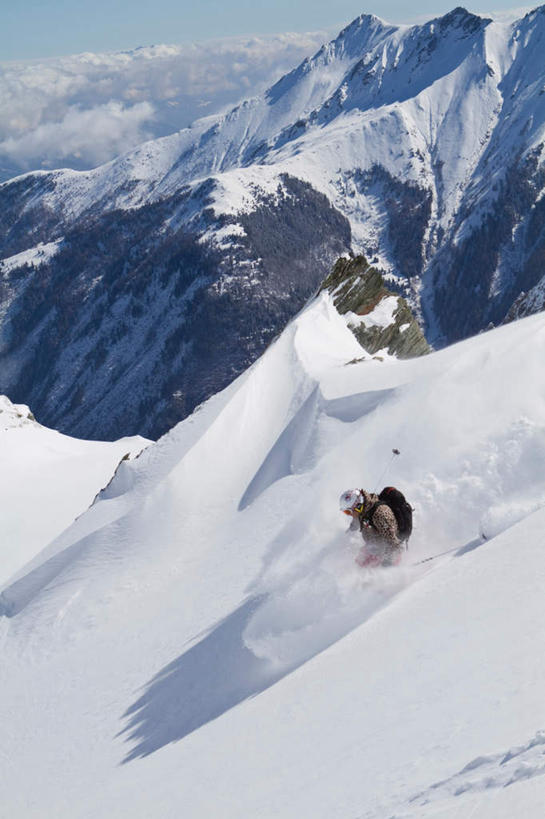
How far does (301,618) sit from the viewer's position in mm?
16422

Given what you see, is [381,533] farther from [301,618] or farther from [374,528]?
[301,618]

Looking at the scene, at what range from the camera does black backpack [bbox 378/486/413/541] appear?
650 inches

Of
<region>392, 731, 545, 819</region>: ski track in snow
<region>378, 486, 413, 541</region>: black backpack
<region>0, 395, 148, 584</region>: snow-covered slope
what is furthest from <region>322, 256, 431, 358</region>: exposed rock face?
<region>392, 731, 545, 819</region>: ski track in snow

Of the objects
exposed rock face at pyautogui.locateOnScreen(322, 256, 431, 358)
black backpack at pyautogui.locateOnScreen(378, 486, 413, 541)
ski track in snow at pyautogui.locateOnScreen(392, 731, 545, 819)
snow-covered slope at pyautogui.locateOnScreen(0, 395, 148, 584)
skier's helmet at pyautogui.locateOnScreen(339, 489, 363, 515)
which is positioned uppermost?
ski track in snow at pyautogui.locateOnScreen(392, 731, 545, 819)

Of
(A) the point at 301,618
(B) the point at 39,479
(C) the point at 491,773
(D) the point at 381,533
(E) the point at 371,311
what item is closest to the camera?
(C) the point at 491,773

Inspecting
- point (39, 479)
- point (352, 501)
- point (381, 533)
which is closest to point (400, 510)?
point (381, 533)

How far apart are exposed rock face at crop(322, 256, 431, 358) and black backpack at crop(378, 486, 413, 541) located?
3446cm

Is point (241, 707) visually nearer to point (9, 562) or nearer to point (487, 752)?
point (487, 752)

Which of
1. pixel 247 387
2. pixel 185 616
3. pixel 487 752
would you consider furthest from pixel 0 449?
pixel 487 752

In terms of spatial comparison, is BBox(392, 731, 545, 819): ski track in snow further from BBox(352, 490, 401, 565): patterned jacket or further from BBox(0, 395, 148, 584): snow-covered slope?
BBox(0, 395, 148, 584): snow-covered slope

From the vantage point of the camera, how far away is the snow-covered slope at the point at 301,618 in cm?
882

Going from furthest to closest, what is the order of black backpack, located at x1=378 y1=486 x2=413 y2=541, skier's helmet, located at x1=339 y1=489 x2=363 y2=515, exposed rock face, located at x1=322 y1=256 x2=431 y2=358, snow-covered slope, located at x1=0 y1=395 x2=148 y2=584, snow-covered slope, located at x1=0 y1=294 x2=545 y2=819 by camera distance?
1. exposed rock face, located at x1=322 y1=256 x2=431 y2=358
2. snow-covered slope, located at x1=0 y1=395 x2=148 y2=584
3. skier's helmet, located at x1=339 y1=489 x2=363 y2=515
4. black backpack, located at x1=378 y1=486 x2=413 y2=541
5. snow-covered slope, located at x1=0 y1=294 x2=545 y2=819

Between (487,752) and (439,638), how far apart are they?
4168 mm

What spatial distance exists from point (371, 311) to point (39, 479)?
27.7 meters
